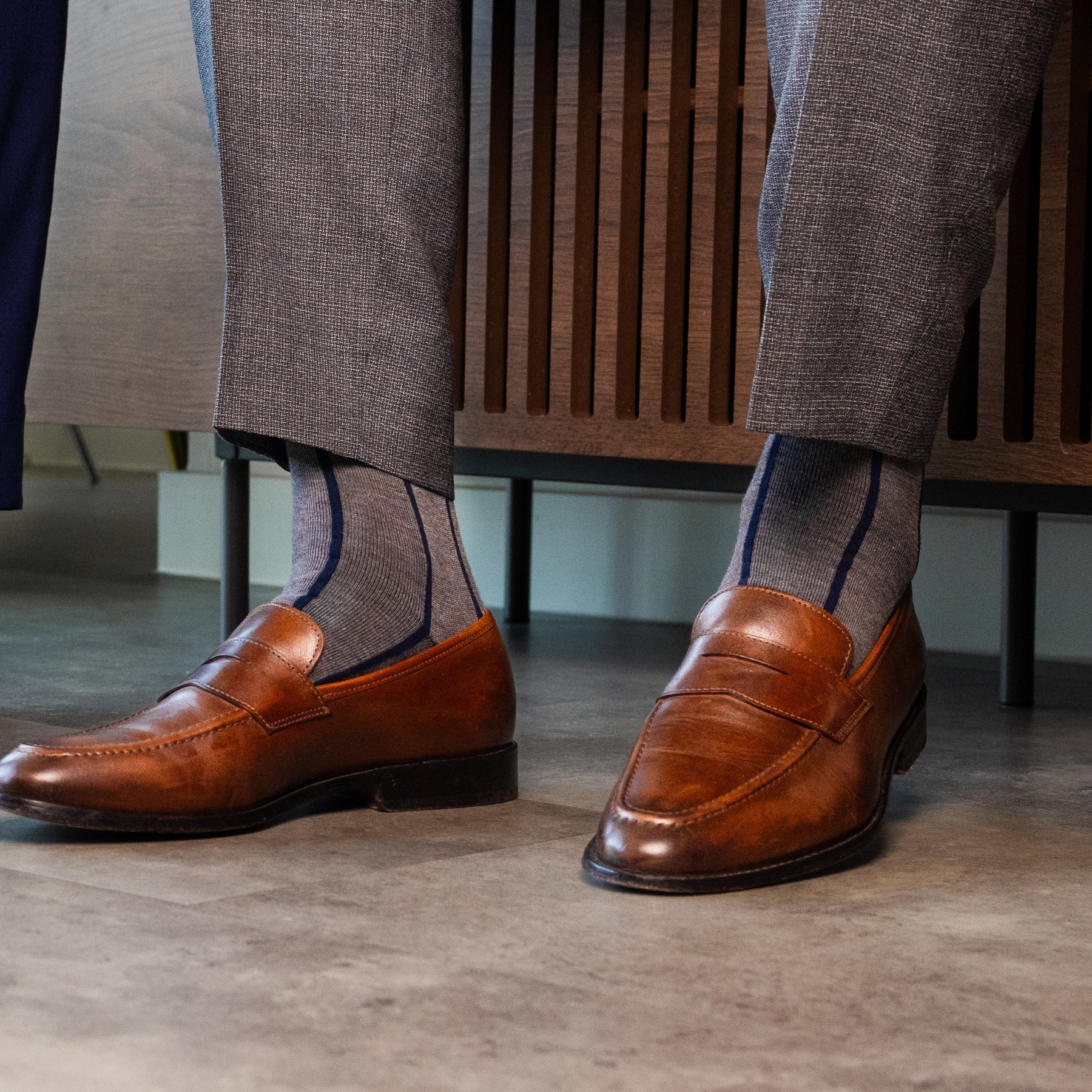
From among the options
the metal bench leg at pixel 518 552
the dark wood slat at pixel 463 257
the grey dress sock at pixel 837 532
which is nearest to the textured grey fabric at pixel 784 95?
the grey dress sock at pixel 837 532

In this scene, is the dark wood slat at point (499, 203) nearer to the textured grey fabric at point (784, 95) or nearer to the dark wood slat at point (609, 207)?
the dark wood slat at point (609, 207)

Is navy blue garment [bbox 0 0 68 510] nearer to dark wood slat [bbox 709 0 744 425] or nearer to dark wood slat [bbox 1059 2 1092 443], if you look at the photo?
dark wood slat [bbox 709 0 744 425]

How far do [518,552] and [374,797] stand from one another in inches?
40.9

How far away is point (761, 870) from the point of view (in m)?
0.68

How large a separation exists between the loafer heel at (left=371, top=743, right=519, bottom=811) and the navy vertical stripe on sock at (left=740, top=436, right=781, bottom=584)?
177 millimetres

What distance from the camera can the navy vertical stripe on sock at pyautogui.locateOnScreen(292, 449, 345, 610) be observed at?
2.74 ft

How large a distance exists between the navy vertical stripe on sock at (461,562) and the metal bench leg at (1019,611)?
612 millimetres

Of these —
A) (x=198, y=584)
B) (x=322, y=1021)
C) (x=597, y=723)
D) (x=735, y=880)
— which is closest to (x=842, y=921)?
(x=735, y=880)

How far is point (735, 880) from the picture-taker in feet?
2.20

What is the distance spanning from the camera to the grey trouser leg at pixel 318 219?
83cm

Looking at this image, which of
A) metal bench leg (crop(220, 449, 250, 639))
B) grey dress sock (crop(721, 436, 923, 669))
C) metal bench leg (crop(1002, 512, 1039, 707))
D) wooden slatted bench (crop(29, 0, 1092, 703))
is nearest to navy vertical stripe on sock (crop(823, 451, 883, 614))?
grey dress sock (crop(721, 436, 923, 669))

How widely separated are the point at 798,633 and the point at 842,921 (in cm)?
15

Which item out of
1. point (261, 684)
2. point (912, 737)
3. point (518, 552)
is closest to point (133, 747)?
point (261, 684)

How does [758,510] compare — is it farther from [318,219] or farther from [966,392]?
[966,392]
